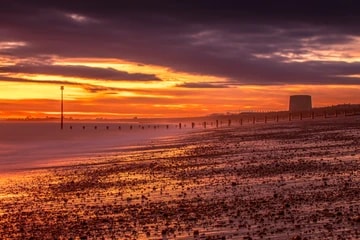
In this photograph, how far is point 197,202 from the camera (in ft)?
56.0

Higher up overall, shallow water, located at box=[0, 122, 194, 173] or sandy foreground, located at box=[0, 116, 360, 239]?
sandy foreground, located at box=[0, 116, 360, 239]

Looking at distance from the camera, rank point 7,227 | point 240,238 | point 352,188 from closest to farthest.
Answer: point 240,238, point 7,227, point 352,188

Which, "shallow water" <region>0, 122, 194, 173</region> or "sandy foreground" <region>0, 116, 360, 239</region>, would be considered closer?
"sandy foreground" <region>0, 116, 360, 239</region>

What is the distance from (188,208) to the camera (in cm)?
1602

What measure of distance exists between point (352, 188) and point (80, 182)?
13.0 metres

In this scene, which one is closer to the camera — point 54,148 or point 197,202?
point 197,202

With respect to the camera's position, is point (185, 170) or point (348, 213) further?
point (185, 170)

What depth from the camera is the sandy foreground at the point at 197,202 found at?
509 inches

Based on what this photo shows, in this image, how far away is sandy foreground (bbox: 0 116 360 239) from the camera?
12930 millimetres

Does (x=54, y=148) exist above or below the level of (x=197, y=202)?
below

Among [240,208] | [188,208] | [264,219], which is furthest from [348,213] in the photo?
[188,208]

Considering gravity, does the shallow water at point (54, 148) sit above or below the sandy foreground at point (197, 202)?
below

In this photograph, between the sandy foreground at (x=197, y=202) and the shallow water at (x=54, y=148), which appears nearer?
the sandy foreground at (x=197, y=202)

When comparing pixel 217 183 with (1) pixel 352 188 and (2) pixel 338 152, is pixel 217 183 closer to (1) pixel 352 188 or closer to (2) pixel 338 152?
(1) pixel 352 188
